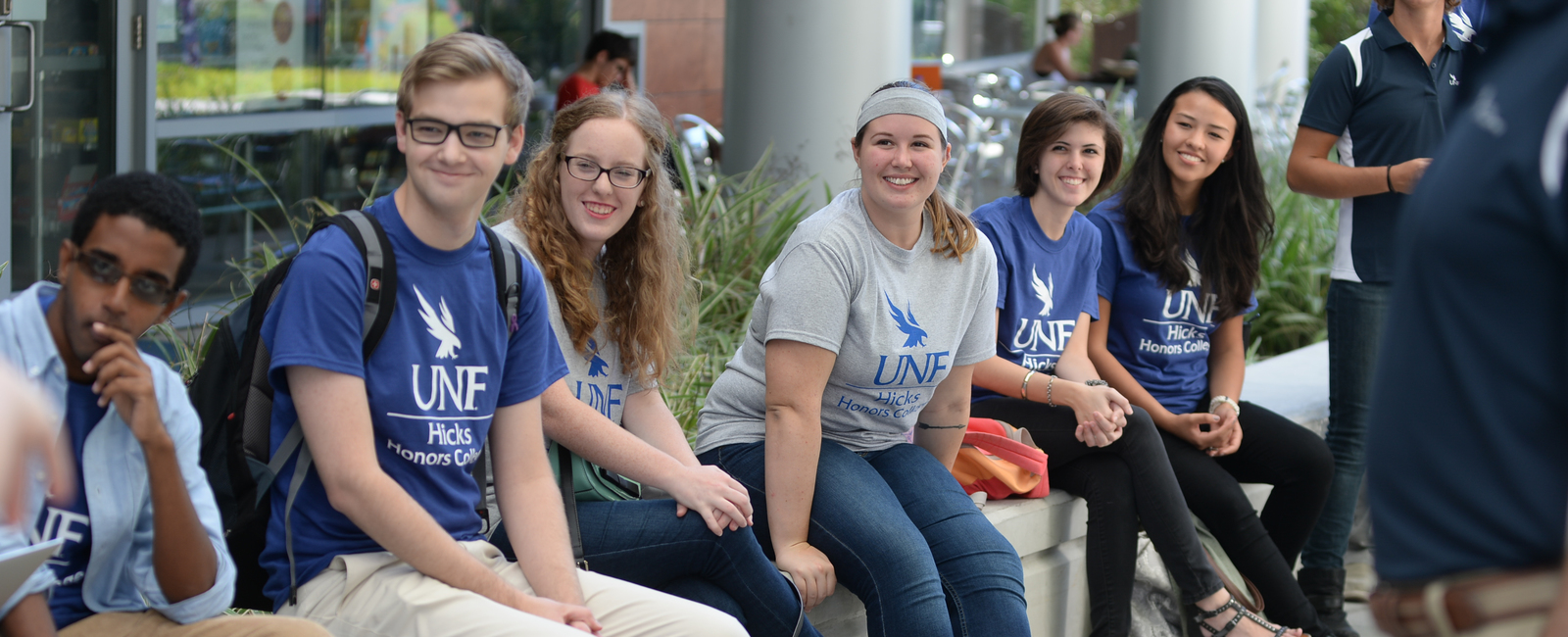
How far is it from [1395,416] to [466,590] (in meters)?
1.50

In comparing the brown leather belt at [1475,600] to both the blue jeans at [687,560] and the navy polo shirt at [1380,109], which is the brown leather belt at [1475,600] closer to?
the blue jeans at [687,560]

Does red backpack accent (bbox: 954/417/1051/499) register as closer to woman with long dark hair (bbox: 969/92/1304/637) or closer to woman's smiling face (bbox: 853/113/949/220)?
woman with long dark hair (bbox: 969/92/1304/637)

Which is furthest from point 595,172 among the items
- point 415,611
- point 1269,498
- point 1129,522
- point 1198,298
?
point 1269,498

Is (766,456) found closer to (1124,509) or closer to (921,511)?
(921,511)

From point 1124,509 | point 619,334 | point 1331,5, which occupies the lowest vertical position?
point 1124,509

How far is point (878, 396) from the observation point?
312 centimetres

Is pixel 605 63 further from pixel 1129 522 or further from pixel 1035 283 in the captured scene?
pixel 1129 522

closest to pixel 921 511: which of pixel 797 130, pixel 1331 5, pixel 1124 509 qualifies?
pixel 1124 509

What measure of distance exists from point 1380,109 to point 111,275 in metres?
3.35

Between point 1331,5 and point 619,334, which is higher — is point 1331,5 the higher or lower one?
the higher one

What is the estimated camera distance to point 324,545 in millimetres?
2268

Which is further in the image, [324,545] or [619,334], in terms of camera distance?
[619,334]

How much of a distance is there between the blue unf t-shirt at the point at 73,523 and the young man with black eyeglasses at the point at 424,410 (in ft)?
0.97

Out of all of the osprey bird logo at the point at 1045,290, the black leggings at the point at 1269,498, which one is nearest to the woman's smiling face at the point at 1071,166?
the osprey bird logo at the point at 1045,290
